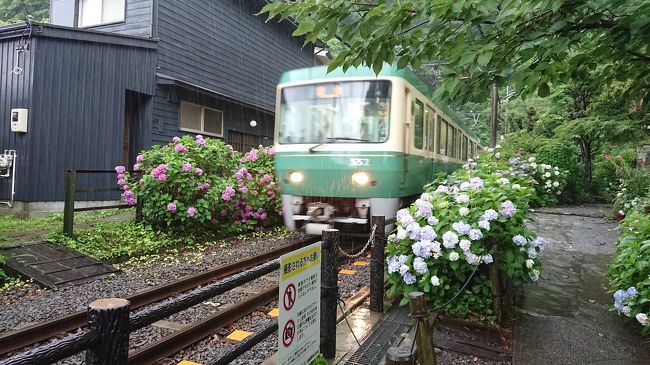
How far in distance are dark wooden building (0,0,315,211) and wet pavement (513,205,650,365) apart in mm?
9687

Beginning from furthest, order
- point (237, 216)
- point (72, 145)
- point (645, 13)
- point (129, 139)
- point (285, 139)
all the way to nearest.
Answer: point (129, 139), point (72, 145), point (237, 216), point (285, 139), point (645, 13)

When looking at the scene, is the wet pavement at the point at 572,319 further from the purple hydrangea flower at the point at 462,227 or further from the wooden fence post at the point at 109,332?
the wooden fence post at the point at 109,332

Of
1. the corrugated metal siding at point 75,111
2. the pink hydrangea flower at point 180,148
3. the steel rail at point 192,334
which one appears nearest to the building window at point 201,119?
the corrugated metal siding at point 75,111

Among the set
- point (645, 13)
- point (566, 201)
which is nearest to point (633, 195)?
point (566, 201)

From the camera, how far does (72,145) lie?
33.5ft

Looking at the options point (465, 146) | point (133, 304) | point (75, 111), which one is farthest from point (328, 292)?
point (465, 146)

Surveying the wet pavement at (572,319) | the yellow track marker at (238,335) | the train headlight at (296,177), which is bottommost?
the yellow track marker at (238,335)

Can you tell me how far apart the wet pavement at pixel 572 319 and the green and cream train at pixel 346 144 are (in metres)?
2.53

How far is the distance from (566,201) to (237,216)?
1239cm

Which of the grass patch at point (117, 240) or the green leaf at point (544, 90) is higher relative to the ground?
the green leaf at point (544, 90)

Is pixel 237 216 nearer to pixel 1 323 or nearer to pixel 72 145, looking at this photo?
pixel 72 145

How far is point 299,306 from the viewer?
7.82 ft

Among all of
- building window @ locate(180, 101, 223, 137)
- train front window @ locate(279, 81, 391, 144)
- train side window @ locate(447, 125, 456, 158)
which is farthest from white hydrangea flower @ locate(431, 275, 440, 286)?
building window @ locate(180, 101, 223, 137)

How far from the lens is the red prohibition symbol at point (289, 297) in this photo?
2.25 meters
